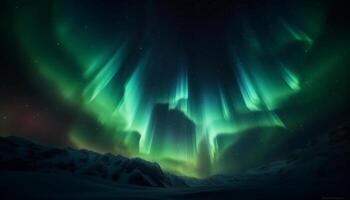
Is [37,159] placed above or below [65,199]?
above

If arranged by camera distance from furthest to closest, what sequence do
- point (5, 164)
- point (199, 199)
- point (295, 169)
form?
point (295, 169)
point (5, 164)
point (199, 199)

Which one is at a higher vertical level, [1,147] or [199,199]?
[1,147]

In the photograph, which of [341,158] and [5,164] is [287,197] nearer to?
[5,164]

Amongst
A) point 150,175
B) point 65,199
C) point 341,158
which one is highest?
point 341,158

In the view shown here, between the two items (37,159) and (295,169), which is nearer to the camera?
(37,159)

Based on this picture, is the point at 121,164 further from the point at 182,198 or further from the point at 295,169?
the point at 182,198

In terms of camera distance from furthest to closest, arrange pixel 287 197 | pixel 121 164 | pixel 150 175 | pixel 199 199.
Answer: pixel 121 164, pixel 150 175, pixel 199 199, pixel 287 197

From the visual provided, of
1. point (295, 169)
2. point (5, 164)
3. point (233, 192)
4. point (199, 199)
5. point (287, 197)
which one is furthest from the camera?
point (295, 169)

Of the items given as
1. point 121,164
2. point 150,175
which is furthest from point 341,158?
point 121,164

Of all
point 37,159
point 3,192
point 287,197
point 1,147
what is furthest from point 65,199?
point 1,147
